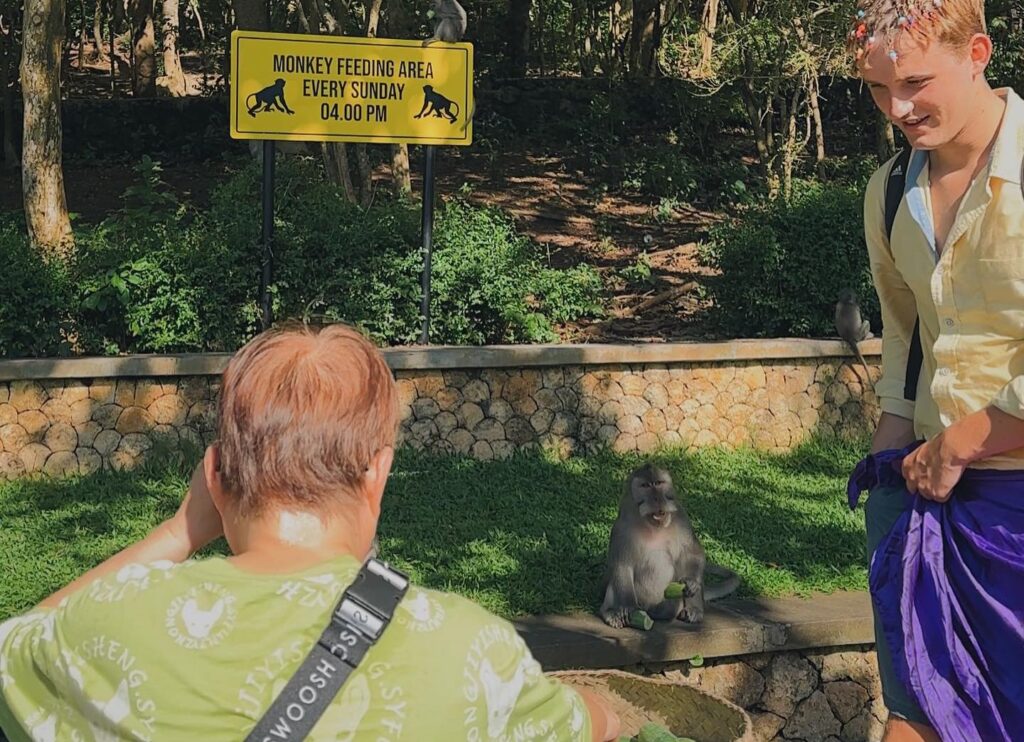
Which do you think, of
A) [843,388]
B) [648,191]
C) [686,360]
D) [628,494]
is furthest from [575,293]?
[648,191]

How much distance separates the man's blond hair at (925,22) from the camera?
247 cm

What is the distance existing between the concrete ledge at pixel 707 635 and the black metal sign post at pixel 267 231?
303cm

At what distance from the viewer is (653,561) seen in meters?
4.93

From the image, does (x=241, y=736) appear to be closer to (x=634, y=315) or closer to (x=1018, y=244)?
(x=1018, y=244)

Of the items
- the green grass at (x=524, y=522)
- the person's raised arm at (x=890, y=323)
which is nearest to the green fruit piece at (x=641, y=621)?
the green grass at (x=524, y=522)

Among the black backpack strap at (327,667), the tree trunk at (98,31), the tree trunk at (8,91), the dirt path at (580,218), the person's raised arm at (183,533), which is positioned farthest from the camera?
the tree trunk at (98,31)

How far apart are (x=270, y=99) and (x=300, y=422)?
19.6ft

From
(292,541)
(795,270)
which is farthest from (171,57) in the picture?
(292,541)

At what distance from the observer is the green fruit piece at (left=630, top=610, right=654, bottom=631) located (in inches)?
188

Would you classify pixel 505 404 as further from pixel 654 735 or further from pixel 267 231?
pixel 654 735

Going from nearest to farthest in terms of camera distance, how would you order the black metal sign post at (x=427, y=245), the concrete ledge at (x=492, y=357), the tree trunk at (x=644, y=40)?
the concrete ledge at (x=492, y=357), the black metal sign post at (x=427, y=245), the tree trunk at (x=644, y=40)

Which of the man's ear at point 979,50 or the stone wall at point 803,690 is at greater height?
the man's ear at point 979,50

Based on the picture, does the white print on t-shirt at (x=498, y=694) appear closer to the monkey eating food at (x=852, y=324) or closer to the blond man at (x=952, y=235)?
the blond man at (x=952, y=235)

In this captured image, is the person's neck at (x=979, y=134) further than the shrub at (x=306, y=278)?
No
